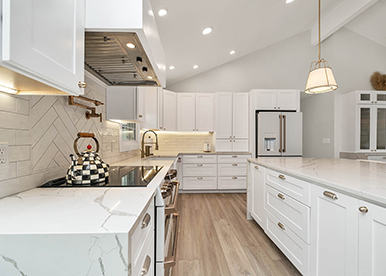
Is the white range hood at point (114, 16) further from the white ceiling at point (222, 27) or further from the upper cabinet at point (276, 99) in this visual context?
the upper cabinet at point (276, 99)

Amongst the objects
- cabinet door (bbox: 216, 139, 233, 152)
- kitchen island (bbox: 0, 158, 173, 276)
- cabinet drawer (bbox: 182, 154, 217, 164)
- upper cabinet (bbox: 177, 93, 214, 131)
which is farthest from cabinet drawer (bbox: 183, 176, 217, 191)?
kitchen island (bbox: 0, 158, 173, 276)

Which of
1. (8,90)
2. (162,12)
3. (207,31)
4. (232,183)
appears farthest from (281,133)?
(8,90)

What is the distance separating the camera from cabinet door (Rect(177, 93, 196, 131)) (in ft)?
13.4

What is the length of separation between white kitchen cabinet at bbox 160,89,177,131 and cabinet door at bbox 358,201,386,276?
3284 millimetres

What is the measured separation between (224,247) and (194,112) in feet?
9.13

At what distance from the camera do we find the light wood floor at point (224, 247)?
1.58m

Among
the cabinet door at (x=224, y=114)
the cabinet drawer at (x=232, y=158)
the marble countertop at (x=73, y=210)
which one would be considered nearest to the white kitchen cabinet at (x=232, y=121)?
the cabinet door at (x=224, y=114)

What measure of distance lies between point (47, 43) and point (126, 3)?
479 millimetres

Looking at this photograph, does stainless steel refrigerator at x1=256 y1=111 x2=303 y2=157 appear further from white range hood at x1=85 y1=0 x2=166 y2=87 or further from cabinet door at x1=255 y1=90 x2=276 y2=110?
white range hood at x1=85 y1=0 x2=166 y2=87

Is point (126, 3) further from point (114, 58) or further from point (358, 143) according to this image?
point (358, 143)

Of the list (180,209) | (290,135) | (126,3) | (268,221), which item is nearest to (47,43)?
(126,3)

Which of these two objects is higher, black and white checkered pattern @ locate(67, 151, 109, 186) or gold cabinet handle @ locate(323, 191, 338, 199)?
black and white checkered pattern @ locate(67, 151, 109, 186)

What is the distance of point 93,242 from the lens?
0.52 meters

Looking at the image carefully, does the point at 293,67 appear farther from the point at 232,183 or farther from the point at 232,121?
the point at 232,183
